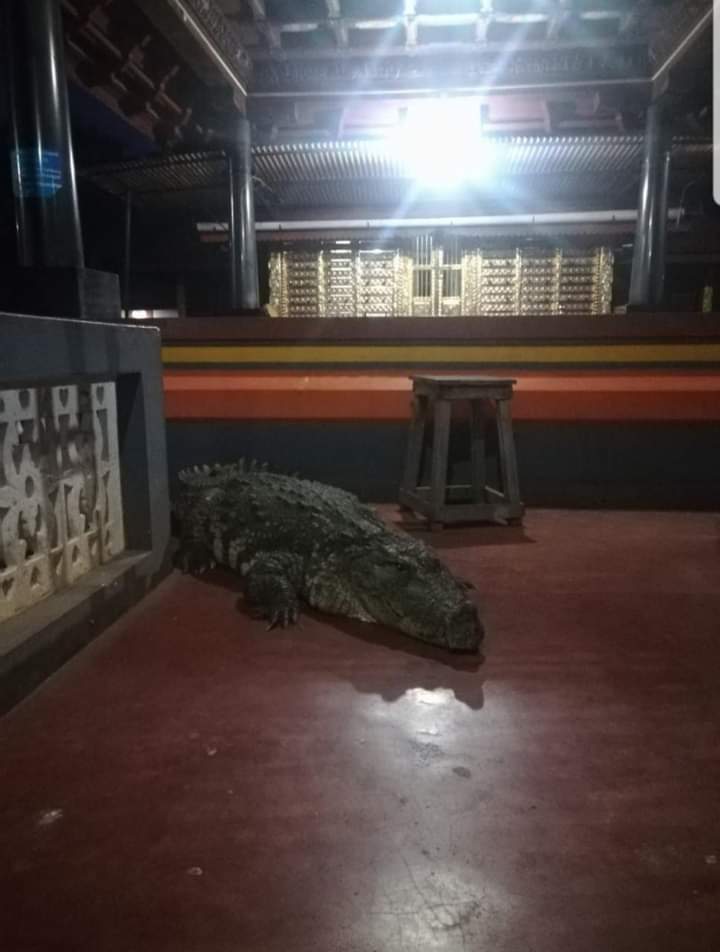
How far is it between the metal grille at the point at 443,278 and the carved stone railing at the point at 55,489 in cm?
610

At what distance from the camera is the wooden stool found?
11.0ft

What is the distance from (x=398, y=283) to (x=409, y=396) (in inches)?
178

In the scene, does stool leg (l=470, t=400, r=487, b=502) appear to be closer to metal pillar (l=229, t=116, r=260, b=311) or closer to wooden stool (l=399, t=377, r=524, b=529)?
wooden stool (l=399, t=377, r=524, b=529)

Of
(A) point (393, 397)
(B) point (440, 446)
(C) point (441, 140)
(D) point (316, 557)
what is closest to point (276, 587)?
(D) point (316, 557)

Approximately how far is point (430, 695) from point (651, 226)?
231 inches

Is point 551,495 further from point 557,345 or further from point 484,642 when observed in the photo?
point 484,642

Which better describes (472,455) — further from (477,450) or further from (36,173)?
(36,173)

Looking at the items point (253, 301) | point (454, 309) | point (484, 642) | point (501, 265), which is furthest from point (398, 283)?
point (484, 642)

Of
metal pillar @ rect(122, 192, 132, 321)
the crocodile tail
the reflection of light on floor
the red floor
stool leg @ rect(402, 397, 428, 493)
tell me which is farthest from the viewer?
metal pillar @ rect(122, 192, 132, 321)

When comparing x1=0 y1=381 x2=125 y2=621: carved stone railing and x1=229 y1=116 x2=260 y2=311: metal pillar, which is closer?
x1=0 y1=381 x2=125 y2=621: carved stone railing

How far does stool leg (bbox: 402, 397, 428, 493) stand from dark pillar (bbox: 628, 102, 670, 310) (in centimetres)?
309

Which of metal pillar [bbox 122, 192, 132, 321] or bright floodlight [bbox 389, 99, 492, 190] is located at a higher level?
bright floodlight [bbox 389, 99, 492, 190]

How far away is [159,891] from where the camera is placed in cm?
112

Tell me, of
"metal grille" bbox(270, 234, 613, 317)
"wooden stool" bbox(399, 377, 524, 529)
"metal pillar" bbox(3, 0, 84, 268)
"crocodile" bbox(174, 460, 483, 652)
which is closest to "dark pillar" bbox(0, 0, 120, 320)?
"metal pillar" bbox(3, 0, 84, 268)
